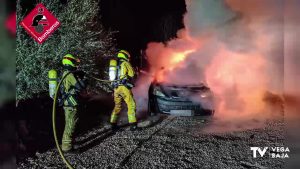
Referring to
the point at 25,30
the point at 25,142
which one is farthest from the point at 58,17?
the point at 25,142

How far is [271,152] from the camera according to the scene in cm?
506

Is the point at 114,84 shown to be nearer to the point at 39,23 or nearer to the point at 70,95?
the point at 70,95

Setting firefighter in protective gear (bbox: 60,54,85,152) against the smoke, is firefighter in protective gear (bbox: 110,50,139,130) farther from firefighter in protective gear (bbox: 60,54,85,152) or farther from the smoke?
the smoke

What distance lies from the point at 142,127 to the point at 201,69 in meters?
1.83

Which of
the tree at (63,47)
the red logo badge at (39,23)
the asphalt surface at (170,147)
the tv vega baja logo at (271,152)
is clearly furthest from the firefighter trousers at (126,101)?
the tv vega baja logo at (271,152)

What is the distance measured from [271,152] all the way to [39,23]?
166 inches

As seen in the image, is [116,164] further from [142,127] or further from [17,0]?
[17,0]

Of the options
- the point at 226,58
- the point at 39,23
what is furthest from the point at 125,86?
the point at 226,58

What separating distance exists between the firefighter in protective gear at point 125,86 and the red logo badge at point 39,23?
1.31 m

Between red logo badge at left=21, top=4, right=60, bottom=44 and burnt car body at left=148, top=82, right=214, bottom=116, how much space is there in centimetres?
231

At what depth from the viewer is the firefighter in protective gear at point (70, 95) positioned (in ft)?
16.2

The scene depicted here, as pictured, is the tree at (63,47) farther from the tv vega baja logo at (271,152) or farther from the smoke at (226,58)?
the tv vega baja logo at (271,152)

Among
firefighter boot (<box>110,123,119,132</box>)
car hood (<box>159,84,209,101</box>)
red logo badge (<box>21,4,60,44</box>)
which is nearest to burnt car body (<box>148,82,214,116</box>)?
car hood (<box>159,84,209,101</box>)

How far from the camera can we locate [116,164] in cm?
473
